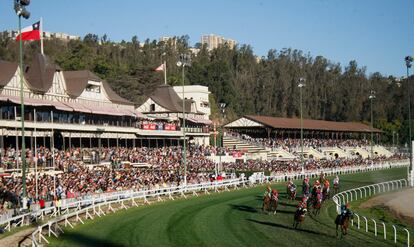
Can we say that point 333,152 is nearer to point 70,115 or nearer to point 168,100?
point 168,100

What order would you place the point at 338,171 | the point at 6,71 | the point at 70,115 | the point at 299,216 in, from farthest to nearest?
the point at 338,171 → the point at 70,115 → the point at 6,71 → the point at 299,216

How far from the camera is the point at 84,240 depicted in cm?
1886

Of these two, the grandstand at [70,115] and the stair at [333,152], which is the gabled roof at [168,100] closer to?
the grandstand at [70,115]

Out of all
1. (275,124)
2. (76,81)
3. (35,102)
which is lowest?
(275,124)

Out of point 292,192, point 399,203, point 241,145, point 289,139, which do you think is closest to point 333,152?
point 289,139

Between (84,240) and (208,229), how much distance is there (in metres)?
4.59

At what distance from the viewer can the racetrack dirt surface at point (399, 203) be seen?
27078mm

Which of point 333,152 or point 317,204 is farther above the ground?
point 317,204

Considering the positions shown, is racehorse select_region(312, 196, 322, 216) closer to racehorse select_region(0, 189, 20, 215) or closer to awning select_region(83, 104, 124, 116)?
racehorse select_region(0, 189, 20, 215)

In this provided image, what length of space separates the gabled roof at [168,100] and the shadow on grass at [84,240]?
46915mm

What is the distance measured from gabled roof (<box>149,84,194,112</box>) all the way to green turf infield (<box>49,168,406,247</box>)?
38.1 meters

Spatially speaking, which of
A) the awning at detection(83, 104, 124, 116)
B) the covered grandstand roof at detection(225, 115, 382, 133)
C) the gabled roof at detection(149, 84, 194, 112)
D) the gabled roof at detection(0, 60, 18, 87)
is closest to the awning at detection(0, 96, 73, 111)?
the gabled roof at detection(0, 60, 18, 87)

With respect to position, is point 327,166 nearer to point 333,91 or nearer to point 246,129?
point 246,129


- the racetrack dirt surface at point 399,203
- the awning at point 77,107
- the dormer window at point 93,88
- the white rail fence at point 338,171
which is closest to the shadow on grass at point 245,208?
the racetrack dirt surface at point 399,203
